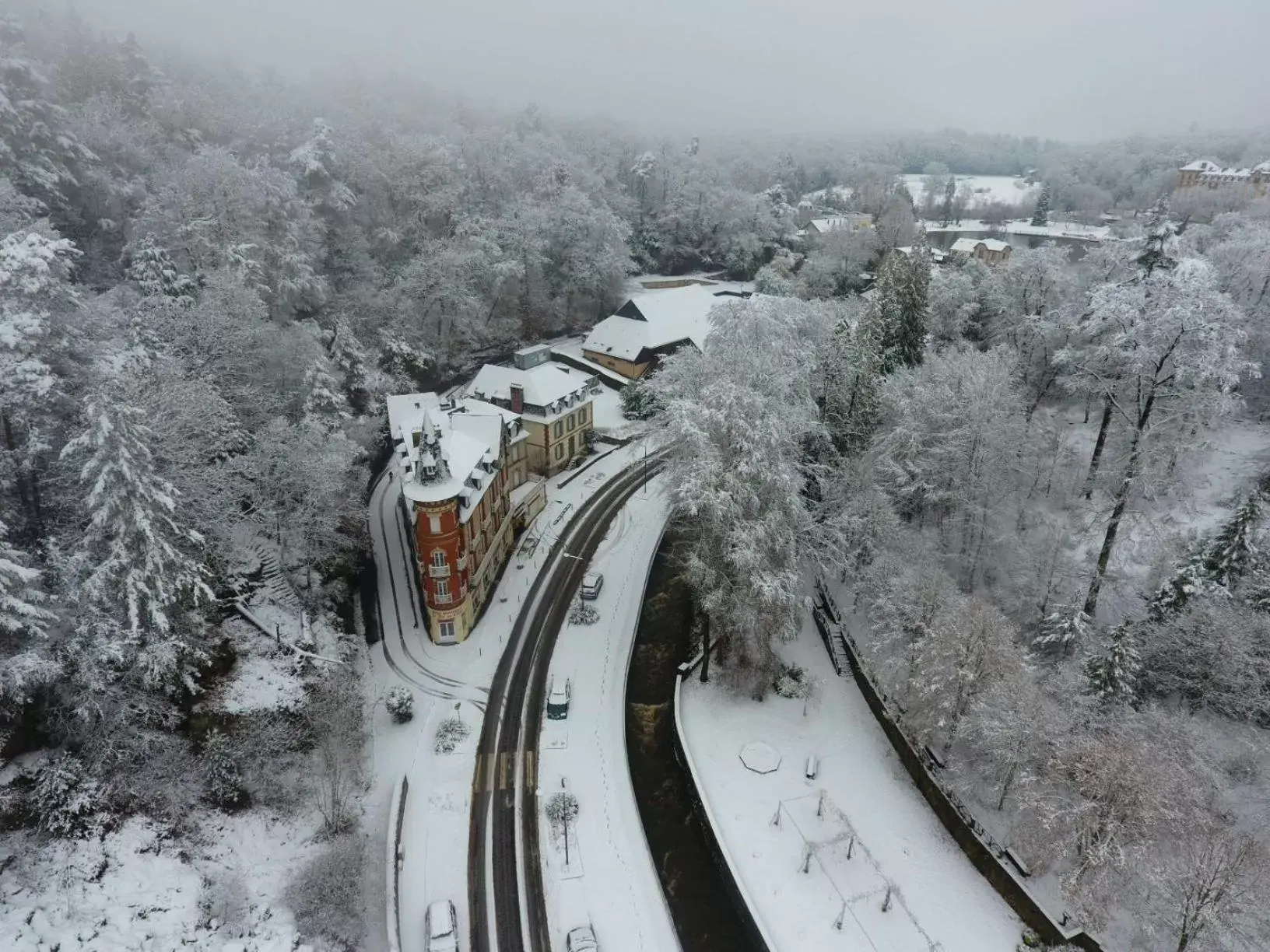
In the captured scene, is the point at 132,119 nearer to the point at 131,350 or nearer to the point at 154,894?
the point at 131,350

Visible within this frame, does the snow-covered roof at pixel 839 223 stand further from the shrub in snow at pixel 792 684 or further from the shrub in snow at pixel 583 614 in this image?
the shrub in snow at pixel 792 684

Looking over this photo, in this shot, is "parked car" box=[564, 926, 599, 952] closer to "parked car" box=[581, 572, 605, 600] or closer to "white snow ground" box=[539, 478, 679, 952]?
"white snow ground" box=[539, 478, 679, 952]

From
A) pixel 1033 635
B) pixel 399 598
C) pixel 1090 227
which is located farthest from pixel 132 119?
pixel 1090 227

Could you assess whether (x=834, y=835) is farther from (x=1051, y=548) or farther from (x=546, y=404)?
(x=546, y=404)

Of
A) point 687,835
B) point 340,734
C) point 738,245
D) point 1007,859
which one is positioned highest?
point 738,245

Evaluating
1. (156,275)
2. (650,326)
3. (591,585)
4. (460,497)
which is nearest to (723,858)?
(591,585)

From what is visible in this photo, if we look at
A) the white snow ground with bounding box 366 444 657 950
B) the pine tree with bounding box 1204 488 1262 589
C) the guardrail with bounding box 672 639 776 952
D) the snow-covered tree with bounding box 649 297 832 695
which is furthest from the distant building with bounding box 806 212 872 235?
the guardrail with bounding box 672 639 776 952
